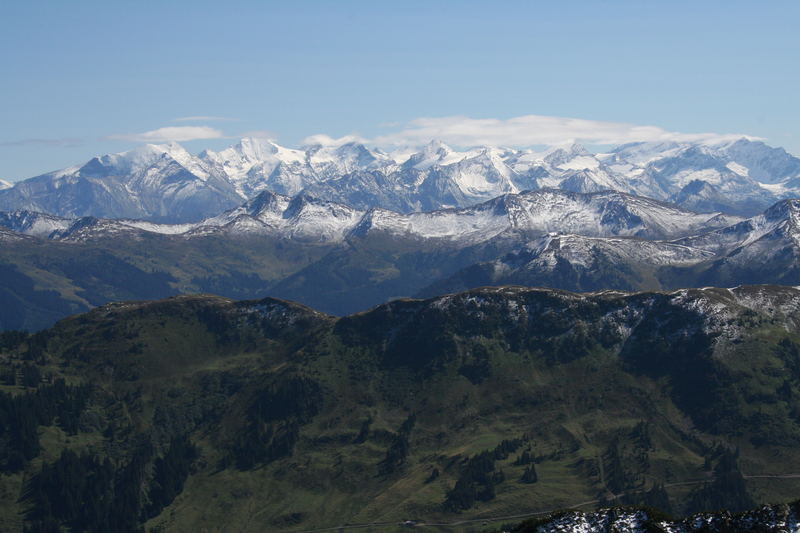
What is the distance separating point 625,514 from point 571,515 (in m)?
8.71

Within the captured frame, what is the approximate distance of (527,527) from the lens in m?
137

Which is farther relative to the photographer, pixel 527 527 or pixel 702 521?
pixel 527 527

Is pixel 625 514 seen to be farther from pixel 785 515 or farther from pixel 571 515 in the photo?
pixel 785 515

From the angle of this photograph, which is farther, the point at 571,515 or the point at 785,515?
the point at 571,515

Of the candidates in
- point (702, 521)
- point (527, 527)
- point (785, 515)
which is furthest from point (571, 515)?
point (785, 515)

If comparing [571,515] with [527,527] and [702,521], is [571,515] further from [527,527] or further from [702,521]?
[702,521]

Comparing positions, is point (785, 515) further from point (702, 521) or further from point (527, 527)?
point (527, 527)

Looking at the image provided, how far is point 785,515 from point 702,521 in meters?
12.0

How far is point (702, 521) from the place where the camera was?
126125mm

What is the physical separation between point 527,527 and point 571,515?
26.0 feet

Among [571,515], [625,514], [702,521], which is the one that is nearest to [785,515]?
[702,521]

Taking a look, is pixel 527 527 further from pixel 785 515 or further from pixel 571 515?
pixel 785 515

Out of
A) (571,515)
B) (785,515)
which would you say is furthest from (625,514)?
(785,515)

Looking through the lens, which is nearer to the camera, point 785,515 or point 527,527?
point 785,515
